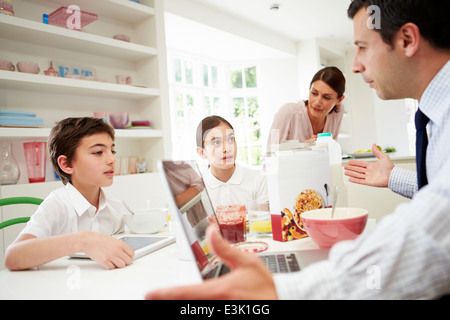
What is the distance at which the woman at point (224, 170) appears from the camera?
6.05ft

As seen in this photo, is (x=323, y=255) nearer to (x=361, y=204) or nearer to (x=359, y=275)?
(x=359, y=275)

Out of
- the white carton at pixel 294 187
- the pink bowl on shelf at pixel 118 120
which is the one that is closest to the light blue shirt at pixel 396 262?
the white carton at pixel 294 187

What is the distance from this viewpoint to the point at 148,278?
27.9 inches

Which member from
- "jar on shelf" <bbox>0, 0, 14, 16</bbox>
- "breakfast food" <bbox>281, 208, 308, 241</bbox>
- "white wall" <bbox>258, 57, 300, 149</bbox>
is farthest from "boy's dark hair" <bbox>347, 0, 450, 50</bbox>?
"white wall" <bbox>258, 57, 300, 149</bbox>

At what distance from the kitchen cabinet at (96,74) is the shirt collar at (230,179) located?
1191mm

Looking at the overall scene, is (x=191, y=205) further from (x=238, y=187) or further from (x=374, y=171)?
(x=238, y=187)

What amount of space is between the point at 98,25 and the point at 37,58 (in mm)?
685

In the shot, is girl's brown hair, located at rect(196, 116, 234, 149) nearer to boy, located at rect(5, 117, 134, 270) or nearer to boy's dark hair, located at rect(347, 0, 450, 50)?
boy, located at rect(5, 117, 134, 270)

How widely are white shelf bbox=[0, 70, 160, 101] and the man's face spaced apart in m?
2.22

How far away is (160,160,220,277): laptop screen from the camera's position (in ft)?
1.97

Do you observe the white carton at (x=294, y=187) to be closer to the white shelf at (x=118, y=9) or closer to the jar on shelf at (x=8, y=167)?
the jar on shelf at (x=8, y=167)

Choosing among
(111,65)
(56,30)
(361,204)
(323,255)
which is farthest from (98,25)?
(323,255)

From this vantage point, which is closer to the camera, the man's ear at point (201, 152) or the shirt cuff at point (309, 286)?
the shirt cuff at point (309, 286)

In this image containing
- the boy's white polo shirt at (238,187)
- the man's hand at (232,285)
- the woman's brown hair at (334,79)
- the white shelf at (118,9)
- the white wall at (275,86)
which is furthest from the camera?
the white wall at (275,86)
